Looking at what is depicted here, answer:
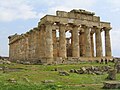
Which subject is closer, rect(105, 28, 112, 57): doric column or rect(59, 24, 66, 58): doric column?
rect(59, 24, 66, 58): doric column

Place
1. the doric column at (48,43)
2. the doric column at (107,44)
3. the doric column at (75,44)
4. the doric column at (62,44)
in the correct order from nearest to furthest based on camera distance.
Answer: the doric column at (48,43) < the doric column at (62,44) < the doric column at (75,44) < the doric column at (107,44)

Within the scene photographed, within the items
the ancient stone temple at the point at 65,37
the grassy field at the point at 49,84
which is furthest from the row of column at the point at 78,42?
the grassy field at the point at 49,84

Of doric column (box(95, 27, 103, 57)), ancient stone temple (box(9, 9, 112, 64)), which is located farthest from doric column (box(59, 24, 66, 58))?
doric column (box(95, 27, 103, 57))

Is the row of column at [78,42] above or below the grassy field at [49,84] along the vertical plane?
above

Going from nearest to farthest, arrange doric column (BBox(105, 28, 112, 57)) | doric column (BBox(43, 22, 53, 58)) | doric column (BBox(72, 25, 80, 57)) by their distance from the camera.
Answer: doric column (BBox(43, 22, 53, 58)), doric column (BBox(72, 25, 80, 57)), doric column (BBox(105, 28, 112, 57))

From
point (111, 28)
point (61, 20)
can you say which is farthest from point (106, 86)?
point (111, 28)

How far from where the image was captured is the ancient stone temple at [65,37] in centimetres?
5369

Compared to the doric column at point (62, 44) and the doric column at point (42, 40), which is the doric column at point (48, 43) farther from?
the doric column at point (42, 40)

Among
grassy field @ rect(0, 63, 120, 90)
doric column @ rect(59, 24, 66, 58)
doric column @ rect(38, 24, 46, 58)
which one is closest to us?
grassy field @ rect(0, 63, 120, 90)

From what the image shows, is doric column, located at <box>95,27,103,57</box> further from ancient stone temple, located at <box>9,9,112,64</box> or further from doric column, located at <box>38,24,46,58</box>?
doric column, located at <box>38,24,46,58</box>

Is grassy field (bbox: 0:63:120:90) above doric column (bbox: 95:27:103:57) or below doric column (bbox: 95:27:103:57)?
below

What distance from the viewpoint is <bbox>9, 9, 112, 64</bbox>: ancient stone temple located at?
5369 centimetres

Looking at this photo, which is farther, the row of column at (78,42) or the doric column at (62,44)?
the doric column at (62,44)

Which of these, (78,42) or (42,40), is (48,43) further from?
(78,42)
